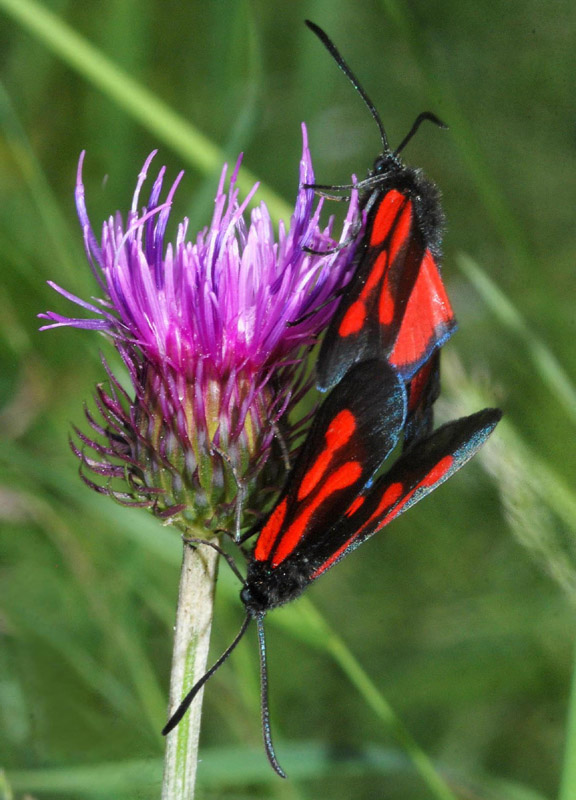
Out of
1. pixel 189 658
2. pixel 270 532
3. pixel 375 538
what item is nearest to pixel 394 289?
pixel 270 532

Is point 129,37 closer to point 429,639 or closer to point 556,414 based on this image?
point 556,414

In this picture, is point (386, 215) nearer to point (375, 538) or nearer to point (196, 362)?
point (196, 362)

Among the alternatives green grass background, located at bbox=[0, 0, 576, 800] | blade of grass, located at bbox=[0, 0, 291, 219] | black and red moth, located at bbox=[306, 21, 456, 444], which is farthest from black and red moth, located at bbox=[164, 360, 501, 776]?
blade of grass, located at bbox=[0, 0, 291, 219]

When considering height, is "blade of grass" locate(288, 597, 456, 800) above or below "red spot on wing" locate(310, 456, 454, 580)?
below

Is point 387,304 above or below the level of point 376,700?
above

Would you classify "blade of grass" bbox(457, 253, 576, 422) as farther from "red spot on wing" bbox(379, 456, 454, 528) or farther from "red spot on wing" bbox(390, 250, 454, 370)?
"red spot on wing" bbox(379, 456, 454, 528)

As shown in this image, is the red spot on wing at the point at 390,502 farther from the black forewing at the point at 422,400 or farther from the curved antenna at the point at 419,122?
the curved antenna at the point at 419,122

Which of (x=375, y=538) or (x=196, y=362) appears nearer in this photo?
(x=196, y=362)

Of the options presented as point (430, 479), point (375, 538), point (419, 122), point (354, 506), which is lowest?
point (375, 538)
